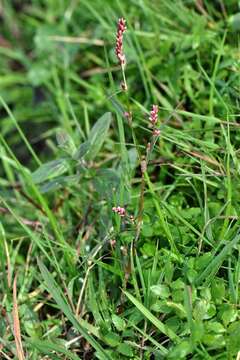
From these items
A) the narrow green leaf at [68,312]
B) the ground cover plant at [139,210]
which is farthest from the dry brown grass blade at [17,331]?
the narrow green leaf at [68,312]

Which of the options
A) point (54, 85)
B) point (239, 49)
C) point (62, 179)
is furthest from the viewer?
point (54, 85)

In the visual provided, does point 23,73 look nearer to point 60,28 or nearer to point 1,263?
point 60,28

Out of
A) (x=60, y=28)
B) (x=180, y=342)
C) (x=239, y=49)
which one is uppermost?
(x=60, y=28)

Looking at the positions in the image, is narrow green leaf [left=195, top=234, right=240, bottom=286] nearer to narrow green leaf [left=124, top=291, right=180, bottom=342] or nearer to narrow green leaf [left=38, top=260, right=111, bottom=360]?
narrow green leaf [left=124, top=291, right=180, bottom=342]

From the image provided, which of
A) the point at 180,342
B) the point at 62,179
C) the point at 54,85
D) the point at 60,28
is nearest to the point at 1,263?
the point at 62,179

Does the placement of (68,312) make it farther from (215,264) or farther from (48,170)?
(48,170)

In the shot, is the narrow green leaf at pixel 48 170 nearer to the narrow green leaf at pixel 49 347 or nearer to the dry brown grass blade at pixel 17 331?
the dry brown grass blade at pixel 17 331

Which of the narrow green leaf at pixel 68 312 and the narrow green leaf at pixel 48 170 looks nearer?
the narrow green leaf at pixel 68 312

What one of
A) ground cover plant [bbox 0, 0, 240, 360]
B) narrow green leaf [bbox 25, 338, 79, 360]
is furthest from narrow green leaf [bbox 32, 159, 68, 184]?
narrow green leaf [bbox 25, 338, 79, 360]

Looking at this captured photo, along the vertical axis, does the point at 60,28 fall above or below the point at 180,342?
above
